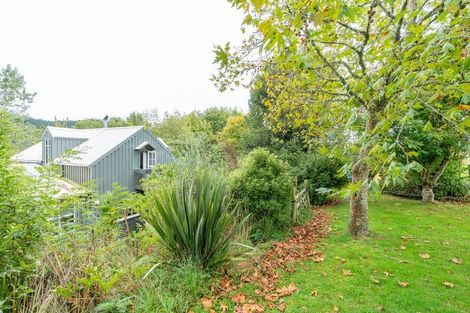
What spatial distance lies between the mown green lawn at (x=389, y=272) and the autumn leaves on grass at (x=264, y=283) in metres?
0.16

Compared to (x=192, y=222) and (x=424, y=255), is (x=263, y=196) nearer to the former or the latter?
(x=192, y=222)

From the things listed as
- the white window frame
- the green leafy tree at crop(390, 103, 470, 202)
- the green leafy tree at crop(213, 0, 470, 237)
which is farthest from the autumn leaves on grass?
the white window frame

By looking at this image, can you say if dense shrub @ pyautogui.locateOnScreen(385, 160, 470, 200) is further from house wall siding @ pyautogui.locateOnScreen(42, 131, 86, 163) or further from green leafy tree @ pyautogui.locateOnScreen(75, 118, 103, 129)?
green leafy tree @ pyautogui.locateOnScreen(75, 118, 103, 129)

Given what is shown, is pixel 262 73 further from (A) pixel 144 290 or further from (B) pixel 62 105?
(B) pixel 62 105

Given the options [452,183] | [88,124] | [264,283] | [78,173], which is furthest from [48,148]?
[88,124]

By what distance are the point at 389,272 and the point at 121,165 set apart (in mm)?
14506

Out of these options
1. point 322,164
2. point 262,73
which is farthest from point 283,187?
point 322,164

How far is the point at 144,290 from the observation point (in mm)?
2771

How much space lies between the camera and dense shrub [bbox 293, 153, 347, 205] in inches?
396

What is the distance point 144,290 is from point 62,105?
29837mm

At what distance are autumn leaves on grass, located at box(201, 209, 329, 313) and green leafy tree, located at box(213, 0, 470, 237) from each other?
62.8 inches

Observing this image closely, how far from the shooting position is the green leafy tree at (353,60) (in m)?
2.16

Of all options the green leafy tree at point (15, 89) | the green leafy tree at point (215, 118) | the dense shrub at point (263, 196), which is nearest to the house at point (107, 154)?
the green leafy tree at point (15, 89)

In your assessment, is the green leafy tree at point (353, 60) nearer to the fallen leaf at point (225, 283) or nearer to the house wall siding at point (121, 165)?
the fallen leaf at point (225, 283)
